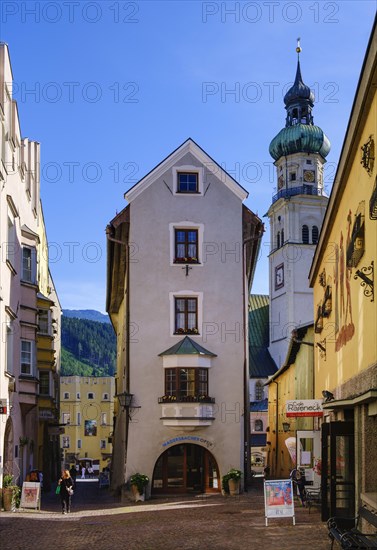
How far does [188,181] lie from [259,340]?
6828cm

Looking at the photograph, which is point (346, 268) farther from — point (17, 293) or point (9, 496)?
point (17, 293)

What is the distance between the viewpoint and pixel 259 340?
333 feet

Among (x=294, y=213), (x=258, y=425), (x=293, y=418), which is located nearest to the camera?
(x=293, y=418)

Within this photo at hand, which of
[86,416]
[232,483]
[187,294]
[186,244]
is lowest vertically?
[86,416]

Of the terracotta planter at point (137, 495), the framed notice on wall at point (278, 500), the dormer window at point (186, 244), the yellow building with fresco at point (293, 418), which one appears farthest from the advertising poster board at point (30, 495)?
the dormer window at point (186, 244)

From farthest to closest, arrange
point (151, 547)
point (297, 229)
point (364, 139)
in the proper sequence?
point (297, 229), point (151, 547), point (364, 139)

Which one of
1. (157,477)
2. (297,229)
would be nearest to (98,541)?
(157,477)

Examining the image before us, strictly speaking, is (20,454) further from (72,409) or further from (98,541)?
(72,409)

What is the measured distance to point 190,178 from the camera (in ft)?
115

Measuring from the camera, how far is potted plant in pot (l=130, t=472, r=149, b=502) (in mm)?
31500

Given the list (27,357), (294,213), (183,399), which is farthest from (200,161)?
(294,213)

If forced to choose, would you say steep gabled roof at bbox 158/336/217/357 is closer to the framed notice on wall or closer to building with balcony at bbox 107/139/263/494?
building with balcony at bbox 107/139/263/494

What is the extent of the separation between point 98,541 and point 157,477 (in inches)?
528

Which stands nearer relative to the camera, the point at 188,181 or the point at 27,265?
the point at 27,265
